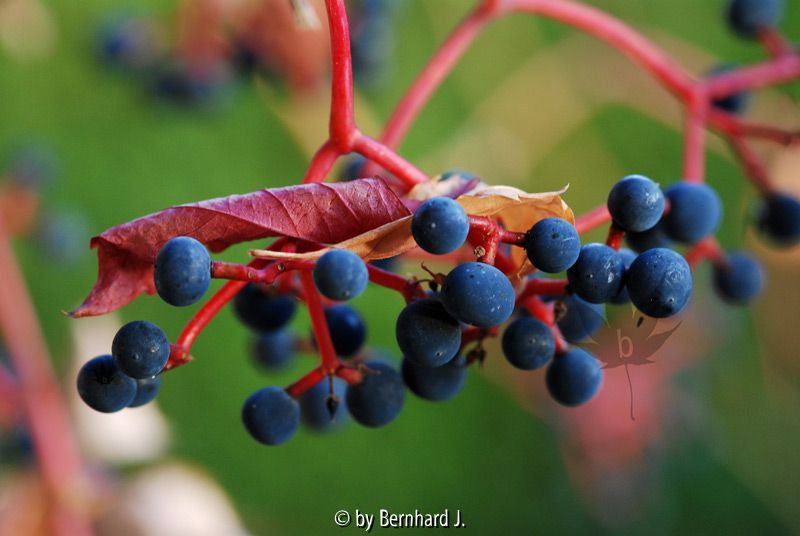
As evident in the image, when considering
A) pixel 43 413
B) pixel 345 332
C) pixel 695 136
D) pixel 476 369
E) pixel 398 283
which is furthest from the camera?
pixel 476 369

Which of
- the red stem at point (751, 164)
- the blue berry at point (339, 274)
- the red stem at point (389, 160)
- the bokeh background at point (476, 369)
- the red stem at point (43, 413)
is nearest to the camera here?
the blue berry at point (339, 274)

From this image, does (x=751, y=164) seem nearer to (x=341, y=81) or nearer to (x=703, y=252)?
(x=703, y=252)

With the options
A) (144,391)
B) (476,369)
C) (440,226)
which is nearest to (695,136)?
(440,226)

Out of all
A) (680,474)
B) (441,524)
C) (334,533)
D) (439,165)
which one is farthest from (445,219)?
(680,474)

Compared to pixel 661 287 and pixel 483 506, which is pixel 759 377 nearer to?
pixel 483 506

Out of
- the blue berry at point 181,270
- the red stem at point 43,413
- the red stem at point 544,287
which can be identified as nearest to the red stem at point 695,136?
the red stem at point 544,287

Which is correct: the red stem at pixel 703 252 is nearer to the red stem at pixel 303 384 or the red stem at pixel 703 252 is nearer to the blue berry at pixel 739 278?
the blue berry at pixel 739 278

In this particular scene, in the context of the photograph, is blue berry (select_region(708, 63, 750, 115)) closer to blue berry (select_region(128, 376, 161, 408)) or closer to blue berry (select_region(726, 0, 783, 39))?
blue berry (select_region(726, 0, 783, 39))
